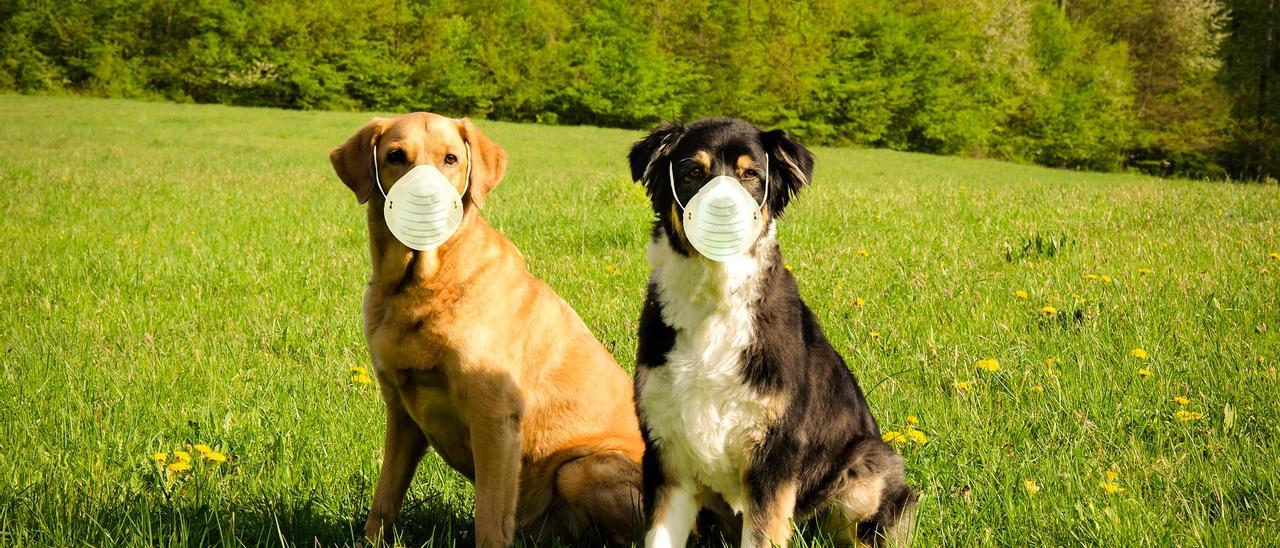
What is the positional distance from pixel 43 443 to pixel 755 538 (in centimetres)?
301

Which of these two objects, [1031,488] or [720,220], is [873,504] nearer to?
[1031,488]

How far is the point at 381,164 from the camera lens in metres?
3.14

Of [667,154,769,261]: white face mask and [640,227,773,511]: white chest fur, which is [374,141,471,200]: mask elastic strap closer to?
[640,227,773,511]: white chest fur

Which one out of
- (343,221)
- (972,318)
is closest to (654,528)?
(972,318)

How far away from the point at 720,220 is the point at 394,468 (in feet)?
4.92

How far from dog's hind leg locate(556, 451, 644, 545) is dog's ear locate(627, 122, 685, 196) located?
1.02m

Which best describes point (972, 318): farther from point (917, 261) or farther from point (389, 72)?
point (389, 72)

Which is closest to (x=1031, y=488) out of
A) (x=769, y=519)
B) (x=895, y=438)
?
(x=895, y=438)

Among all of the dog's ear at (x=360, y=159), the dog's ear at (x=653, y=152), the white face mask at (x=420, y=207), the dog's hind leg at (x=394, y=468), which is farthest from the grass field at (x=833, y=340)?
the dog's ear at (x=653, y=152)

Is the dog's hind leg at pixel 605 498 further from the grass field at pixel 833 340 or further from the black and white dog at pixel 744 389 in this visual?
the grass field at pixel 833 340

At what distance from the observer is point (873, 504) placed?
9.46ft

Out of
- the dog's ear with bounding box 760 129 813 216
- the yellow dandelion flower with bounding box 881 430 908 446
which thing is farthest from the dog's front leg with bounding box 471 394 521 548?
the yellow dandelion flower with bounding box 881 430 908 446

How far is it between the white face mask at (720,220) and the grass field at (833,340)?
119cm

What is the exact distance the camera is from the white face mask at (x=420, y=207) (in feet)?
9.74
